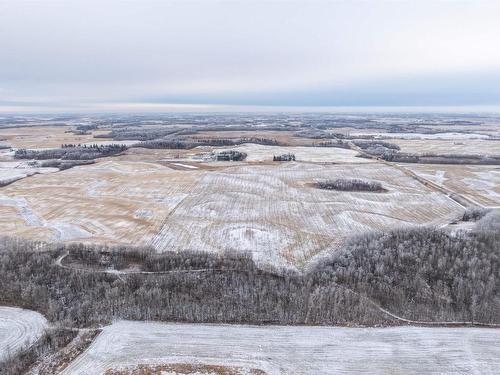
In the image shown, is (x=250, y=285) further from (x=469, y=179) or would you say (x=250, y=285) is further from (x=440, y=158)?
(x=440, y=158)


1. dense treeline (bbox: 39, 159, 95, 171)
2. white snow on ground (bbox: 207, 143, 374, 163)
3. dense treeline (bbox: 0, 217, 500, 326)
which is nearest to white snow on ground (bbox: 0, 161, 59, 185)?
dense treeline (bbox: 39, 159, 95, 171)

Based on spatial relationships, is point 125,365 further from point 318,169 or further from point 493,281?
point 318,169

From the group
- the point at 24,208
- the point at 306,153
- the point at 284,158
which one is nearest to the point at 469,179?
the point at 284,158

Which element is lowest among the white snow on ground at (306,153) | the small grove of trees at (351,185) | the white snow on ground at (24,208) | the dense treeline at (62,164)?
the white snow on ground at (24,208)

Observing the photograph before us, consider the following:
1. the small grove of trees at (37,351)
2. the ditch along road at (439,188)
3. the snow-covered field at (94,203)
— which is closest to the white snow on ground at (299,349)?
the small grove of trees at (37,351)

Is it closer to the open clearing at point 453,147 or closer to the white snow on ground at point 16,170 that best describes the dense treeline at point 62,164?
the white snow on ground at point 16,170

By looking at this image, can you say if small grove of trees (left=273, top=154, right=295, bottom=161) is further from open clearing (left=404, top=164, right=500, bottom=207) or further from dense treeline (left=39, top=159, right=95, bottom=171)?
dense treeline (left=39, top=159, right=95, bottom=171)

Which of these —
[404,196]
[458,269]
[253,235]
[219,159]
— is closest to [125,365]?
[253,235]
